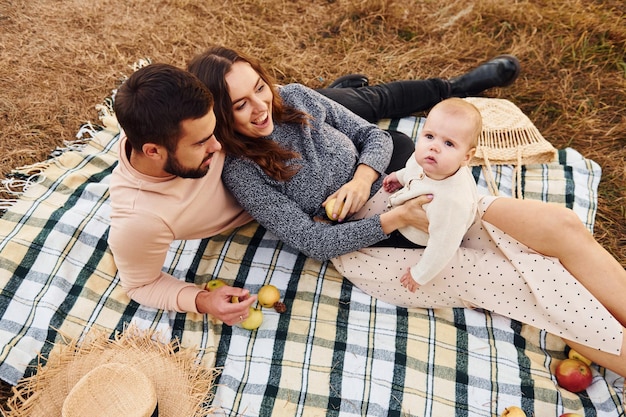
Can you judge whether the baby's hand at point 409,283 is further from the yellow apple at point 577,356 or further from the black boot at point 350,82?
the black boot at point 350,82

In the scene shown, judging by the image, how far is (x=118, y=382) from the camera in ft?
7.56

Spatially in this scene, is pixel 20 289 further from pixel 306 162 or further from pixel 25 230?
pixel 306 162

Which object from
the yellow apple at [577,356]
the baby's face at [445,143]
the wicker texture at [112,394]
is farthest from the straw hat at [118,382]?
the yellow apple at [577,356]

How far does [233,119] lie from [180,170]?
37 cm

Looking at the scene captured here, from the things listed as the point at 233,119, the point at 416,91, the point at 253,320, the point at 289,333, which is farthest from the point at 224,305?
the point at 416,91

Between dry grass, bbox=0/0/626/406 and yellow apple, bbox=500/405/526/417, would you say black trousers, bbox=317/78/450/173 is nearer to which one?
dry grass, bbox=0/0/626/406

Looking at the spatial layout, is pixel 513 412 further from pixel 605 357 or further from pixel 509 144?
pixel 509 144

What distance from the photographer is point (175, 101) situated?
6.73 ft

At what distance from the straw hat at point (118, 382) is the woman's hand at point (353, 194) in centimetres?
101

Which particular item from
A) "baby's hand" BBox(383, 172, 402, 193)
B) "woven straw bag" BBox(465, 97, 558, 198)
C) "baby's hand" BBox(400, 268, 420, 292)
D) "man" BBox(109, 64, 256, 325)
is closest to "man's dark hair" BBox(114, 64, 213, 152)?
"man" BBox(109, 64, 256, 325)

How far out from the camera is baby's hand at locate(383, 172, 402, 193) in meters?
2.79

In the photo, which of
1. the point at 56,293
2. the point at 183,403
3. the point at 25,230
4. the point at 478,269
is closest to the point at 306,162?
the point at 478,269

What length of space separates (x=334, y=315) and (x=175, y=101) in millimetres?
1389

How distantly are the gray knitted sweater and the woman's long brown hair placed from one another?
4 cm
